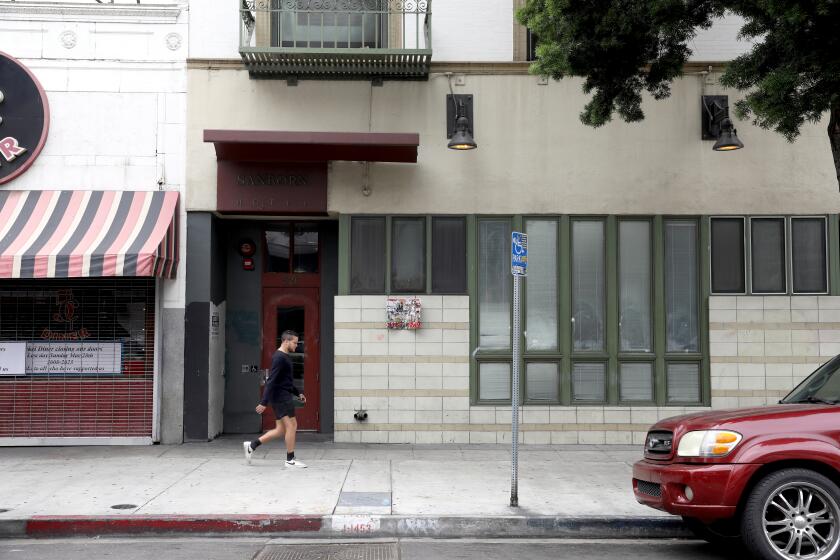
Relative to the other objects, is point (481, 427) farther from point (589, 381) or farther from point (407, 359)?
point (589, 381)

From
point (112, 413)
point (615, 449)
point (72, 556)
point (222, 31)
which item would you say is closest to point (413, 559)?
point (72, 556)

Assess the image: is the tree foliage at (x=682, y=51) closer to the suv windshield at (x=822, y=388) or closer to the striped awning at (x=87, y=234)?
the suv windshield at (x=822, y=388)

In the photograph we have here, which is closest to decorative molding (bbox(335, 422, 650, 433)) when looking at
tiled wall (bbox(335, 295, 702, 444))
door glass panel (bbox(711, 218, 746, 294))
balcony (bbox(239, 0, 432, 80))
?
tiled wall (bbox(335, 295, 702, 444))

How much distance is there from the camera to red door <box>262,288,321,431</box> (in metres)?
14.5

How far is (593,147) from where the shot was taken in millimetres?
13633

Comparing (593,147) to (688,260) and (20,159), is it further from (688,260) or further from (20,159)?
(20,159)

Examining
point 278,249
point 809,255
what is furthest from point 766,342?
point 278,249

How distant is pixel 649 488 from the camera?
7.63 metres

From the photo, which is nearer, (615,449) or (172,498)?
(172,498)

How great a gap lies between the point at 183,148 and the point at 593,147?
637 cm

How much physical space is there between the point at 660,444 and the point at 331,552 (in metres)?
3.09

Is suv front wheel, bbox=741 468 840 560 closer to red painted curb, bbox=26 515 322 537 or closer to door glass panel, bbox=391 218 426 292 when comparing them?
red painted curb, bbox=26 515 322 537

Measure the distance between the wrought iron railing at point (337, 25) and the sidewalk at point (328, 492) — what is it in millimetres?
6189

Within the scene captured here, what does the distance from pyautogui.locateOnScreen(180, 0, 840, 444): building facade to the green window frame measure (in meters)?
0.03
